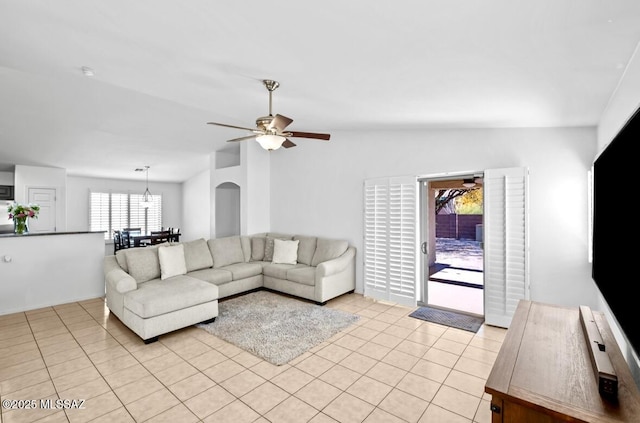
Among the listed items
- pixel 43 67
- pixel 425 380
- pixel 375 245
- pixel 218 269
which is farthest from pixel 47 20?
pixel 375 245

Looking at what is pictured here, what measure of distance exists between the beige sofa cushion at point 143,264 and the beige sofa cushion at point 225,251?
0.95 metres

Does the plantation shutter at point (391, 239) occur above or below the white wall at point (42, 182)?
below

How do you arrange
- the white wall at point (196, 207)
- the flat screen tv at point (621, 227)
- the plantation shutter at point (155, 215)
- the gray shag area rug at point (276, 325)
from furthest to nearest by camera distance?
the plantation shutter at point (155, 215), the white wall at point (196, 207), the gray shag area rug at point (276, 325), the flat screen tv at point (621, 227)

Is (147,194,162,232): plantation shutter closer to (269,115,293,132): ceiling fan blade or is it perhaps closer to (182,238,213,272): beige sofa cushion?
(182,238,213,272): beige sofa cushion

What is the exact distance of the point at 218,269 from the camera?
487 cm

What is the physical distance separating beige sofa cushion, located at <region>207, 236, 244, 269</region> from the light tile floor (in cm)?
162

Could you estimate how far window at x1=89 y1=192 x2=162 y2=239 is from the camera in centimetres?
825

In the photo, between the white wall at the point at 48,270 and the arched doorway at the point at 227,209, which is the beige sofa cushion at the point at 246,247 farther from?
the white wall at the point at 48,270

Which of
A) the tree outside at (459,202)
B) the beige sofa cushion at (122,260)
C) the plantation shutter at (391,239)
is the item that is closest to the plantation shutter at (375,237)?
the plantation shutter at (391,239)

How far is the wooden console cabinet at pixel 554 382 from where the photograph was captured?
4.02ft

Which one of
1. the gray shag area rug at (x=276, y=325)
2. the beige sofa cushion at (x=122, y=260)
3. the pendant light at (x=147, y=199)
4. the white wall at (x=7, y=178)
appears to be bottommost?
the gray shag area rug at (x=276, y=325)

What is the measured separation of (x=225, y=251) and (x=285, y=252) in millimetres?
1042

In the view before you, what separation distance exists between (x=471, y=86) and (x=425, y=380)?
247cm

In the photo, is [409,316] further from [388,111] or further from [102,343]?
[102,343]
